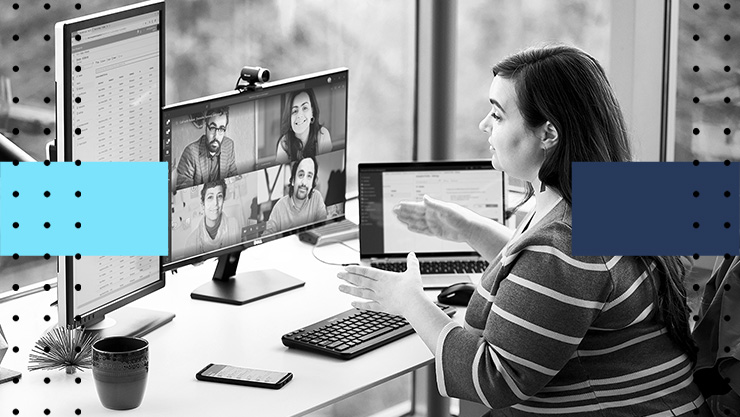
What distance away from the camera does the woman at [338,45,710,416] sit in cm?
152

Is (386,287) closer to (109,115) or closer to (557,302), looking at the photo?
(557,302)

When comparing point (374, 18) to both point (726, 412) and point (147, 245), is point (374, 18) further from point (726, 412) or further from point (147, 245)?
point (147, 245)

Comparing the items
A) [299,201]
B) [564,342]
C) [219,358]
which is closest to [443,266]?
[299,201]

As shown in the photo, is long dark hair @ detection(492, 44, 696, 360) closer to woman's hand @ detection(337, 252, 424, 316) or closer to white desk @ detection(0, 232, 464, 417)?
woman's hand @ detection(337, 252, 424, 316)

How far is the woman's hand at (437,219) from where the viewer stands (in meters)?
2.11

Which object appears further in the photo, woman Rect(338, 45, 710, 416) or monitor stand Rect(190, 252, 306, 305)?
monitor stand Rect(190, 252, 306, 305)

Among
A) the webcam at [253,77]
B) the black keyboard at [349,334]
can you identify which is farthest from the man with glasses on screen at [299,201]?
the black keyboard at [349,334]

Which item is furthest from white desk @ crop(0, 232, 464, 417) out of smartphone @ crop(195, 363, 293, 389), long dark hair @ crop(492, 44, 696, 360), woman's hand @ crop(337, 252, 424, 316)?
long dark hair @ crop(492, 44, 696, 360)

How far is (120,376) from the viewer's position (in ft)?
5.03

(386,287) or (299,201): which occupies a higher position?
(299,201)

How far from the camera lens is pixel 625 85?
8.93 ft

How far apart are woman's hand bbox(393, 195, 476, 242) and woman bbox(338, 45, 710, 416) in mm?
369
